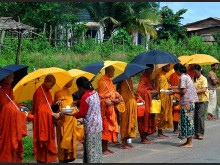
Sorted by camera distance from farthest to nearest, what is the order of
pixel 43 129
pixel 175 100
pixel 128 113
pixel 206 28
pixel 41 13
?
1. pixel 206 28
2. pixel 41 13
3. pixel 175 100
4. pixel 128 113
5. pixel 43 129

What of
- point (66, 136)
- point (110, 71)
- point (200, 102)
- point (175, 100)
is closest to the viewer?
point (66, 136)

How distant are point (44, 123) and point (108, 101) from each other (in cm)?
200

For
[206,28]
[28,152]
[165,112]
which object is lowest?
[28,152]

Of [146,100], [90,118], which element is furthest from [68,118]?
[146,100]

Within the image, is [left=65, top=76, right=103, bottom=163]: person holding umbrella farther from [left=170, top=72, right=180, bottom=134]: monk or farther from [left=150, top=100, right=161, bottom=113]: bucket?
[left=170, top=72, right=180, bottom=134]: monk

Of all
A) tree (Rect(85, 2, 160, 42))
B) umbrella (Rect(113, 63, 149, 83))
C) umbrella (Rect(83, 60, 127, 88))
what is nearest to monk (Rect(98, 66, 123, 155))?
umbrella (Rect(83, 60, 127, 88))

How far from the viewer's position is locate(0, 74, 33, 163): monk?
780 cm

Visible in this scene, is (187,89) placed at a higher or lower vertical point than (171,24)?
lower

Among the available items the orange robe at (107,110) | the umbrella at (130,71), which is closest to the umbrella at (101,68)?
the umbrella at (130,71)

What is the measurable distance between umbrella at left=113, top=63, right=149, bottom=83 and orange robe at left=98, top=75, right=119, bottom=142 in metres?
0.38

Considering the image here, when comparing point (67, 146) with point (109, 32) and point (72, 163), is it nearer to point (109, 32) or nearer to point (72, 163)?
point (72, 163)

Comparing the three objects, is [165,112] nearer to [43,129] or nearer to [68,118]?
[68,118]

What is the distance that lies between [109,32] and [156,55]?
22.4 meters

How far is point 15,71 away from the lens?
7.93 m
